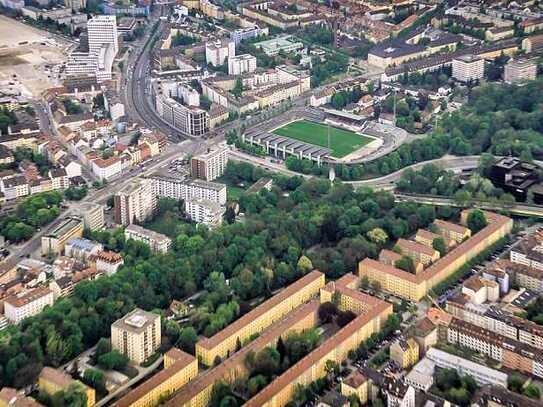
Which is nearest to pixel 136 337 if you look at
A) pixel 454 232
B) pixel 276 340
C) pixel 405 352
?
pixel 276 340

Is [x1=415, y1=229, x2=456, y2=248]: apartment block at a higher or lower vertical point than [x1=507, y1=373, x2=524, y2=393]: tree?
higher

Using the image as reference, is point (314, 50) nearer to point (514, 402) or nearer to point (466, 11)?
point (466, 11)

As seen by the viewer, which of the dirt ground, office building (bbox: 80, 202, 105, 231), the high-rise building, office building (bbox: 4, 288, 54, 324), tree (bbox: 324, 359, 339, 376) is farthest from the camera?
the high-rise building

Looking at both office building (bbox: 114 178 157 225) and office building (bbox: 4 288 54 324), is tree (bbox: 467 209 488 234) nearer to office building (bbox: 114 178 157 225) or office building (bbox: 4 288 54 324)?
office building (bbox: 114 178 157 225)

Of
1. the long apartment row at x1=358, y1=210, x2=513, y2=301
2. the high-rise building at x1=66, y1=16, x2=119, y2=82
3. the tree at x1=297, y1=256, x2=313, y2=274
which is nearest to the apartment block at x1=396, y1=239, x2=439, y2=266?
the long apartment row at x1=358, y1=210, x2=513, y2=301

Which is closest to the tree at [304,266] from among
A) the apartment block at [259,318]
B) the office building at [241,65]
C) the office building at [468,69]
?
the apartment block at [259,318]
